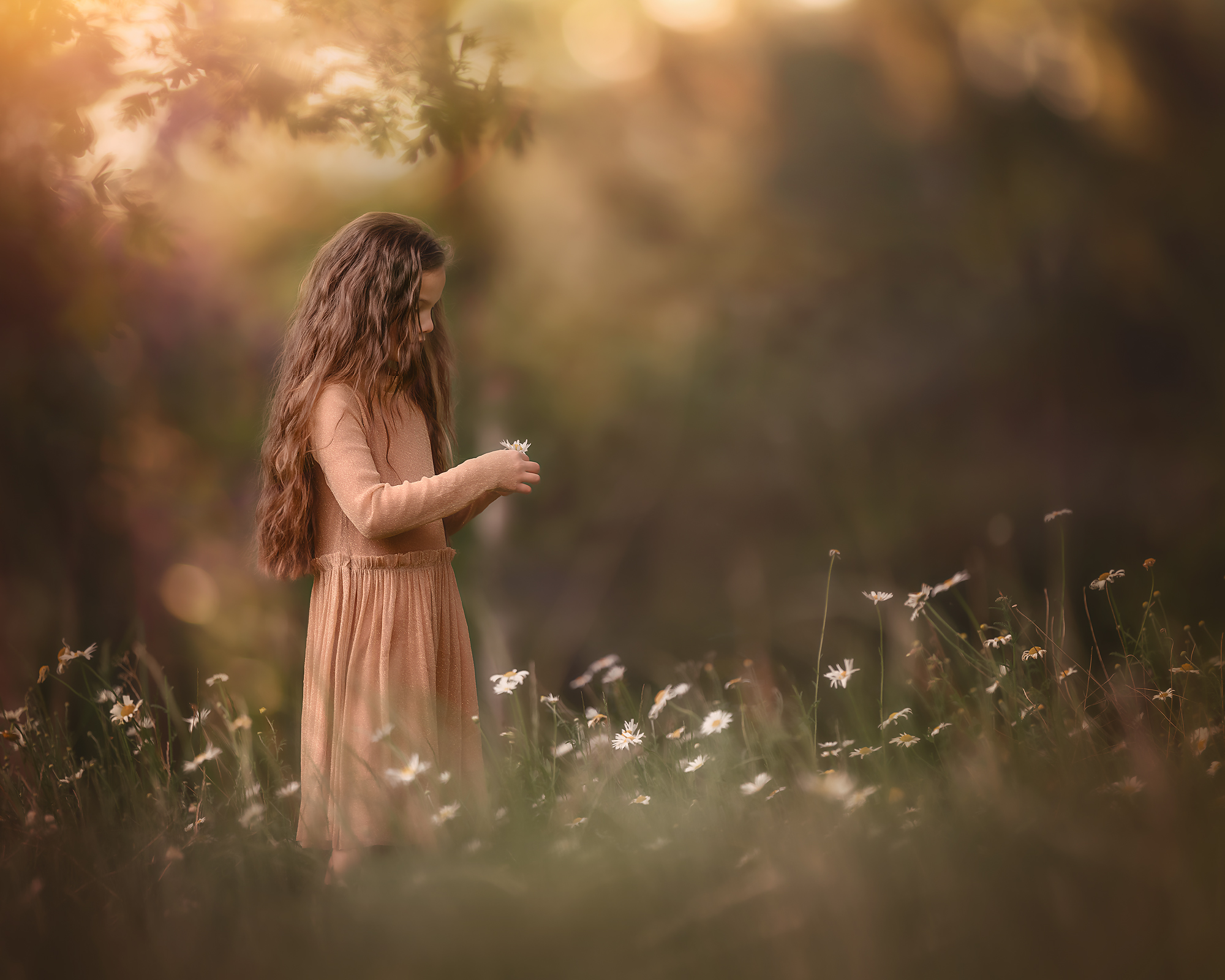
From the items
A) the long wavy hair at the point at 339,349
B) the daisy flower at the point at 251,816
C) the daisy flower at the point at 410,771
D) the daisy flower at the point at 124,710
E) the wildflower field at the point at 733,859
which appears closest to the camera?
the wildflower field at the point at 733,859

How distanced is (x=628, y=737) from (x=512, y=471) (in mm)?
600

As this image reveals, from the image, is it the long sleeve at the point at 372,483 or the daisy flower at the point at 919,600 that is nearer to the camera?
the long sleeve at the point at 372,483

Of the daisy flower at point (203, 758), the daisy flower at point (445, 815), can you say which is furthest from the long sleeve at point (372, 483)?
the daisy flower at point (203, 758)

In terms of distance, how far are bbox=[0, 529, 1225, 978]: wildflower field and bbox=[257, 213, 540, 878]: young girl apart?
5.0 inches

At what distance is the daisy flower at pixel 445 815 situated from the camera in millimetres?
1340

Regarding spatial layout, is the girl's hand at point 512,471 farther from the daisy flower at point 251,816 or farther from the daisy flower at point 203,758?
the daisy flower at point 203,758

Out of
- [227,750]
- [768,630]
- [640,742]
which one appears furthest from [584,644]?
[640,742]

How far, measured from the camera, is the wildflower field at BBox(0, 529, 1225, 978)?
2.96ft

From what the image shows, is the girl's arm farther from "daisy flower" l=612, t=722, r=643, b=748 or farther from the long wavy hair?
"daisy flower" l=612, t=722, r=643, b=748

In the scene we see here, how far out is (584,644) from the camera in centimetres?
380

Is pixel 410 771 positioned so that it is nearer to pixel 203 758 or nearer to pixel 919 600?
pixel 203 758

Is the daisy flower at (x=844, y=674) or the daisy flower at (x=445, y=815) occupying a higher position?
the daisy flower at (x=844, y=674)

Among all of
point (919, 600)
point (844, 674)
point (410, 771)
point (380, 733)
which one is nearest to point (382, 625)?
point (380, 733)

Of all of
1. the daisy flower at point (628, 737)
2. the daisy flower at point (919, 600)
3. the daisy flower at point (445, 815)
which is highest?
the daisy flower at point (919, 600)
